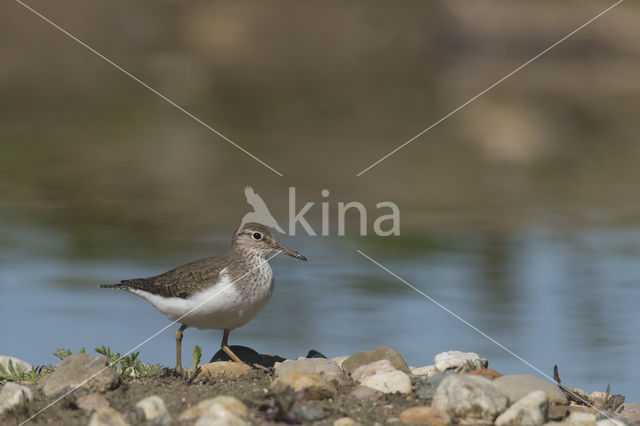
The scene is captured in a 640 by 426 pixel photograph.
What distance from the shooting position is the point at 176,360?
27.7 ft

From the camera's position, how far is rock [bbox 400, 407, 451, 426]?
6.51 m

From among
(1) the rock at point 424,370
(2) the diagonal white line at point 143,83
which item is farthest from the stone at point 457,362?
(2) the diagonal white line at point 143,83

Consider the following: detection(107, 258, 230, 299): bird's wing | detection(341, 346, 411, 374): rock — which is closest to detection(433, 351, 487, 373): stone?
detection(341, 346, 411, 374): rock

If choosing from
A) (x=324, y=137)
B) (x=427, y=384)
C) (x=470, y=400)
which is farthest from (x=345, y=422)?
(x=324, y=137)

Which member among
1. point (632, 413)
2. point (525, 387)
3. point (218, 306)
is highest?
point (218, 306)

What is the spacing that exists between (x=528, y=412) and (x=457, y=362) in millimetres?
Result: 1615

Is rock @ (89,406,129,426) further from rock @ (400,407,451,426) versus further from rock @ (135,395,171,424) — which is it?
rock @ (400,407,451,426)

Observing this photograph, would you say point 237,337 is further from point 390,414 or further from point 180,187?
point 180,187

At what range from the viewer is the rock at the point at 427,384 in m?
7.04

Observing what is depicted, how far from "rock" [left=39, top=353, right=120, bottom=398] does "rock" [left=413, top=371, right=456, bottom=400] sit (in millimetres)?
2162

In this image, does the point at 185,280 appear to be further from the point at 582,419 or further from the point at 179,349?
the point at 582,419

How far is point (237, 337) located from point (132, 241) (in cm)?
378

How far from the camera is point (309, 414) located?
6.45 m

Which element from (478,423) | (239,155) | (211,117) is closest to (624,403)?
(478,423)
